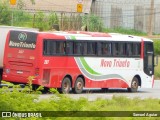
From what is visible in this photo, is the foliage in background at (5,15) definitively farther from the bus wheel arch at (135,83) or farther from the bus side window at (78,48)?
the bus side window at (78,48)

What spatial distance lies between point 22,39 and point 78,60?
2758mm

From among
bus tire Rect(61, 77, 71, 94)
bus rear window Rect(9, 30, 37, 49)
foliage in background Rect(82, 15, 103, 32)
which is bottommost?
bus tire Rect(61, 77, 71, 94)

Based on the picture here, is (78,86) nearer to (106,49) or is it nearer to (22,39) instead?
(106,49)

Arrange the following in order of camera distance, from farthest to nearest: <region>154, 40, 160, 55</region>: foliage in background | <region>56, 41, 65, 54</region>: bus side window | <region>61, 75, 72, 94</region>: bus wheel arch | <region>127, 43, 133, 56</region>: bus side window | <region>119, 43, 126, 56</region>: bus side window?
<region>154, 40, 160, 55</region>: foliage in background < <region>127, 43, 133, 56</region>: bus side window < <region>119, 43, 126, 56</region>: bus side window < <region>61, 75, 72, 94</region>: bus wheel arch < <region>56, 41, 65, 54</region>: bus side window

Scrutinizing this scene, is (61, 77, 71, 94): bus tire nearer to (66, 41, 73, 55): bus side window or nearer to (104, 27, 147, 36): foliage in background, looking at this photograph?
(66, 41, 73, 55): bus side window

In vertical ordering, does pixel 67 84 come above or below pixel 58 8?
below

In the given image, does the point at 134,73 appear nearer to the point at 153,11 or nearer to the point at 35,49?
the point at 35,49

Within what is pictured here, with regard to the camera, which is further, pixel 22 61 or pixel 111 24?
pixel 111 24

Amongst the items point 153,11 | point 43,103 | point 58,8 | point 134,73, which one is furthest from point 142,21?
point 43,103

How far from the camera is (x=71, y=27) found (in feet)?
187

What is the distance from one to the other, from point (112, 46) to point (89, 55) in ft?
5.64

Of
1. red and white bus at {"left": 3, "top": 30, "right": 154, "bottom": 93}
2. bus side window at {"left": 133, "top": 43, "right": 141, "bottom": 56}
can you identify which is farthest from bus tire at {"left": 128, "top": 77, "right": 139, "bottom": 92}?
bus side window at {"left": 133, "top": 43, "right": 141, "bottom": 56}

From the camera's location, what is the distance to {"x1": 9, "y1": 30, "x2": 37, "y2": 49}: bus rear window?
3077 centimetres

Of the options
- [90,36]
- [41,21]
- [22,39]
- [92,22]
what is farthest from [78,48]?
[92,22]
